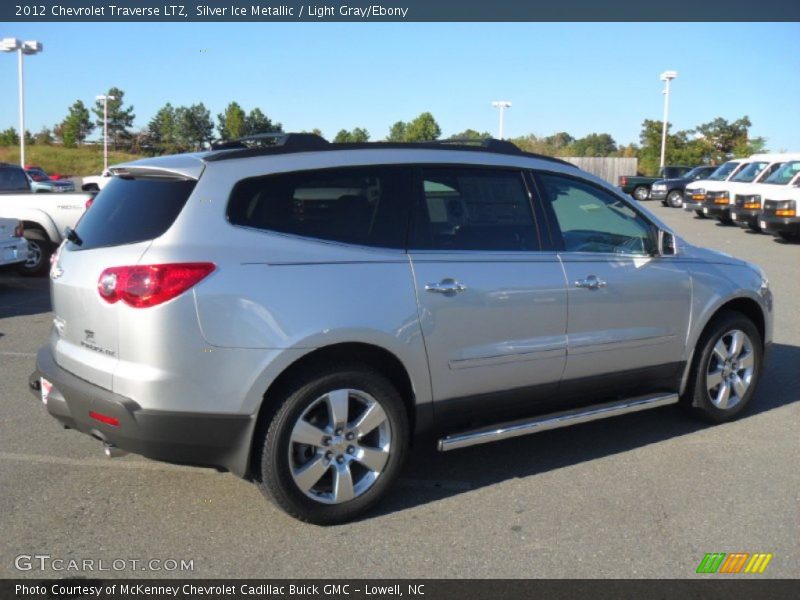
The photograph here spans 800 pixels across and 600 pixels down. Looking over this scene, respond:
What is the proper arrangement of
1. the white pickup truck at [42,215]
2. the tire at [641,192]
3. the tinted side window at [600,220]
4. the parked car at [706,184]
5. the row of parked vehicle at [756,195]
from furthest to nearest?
the tire at [641,192]
the parked car at [706,184]
the row of parked vehicle at [756,195]
the white pickup truck at [42,215]
the tinted side window at [600,220]

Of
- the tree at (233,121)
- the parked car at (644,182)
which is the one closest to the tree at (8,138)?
the tree at (233,121)

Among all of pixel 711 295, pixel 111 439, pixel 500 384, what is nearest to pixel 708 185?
A: pixel 711 295

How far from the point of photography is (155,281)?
3.51 metres

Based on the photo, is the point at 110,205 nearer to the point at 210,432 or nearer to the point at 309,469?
the point at 210,432

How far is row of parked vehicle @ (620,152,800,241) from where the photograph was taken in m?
18.6

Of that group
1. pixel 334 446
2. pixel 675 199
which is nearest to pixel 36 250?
pixel 334 446

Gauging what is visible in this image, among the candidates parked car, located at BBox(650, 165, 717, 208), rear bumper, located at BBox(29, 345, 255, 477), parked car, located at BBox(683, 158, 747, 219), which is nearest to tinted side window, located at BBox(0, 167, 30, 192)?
rear bumper, located at BBox(29, 345, 255, 477)

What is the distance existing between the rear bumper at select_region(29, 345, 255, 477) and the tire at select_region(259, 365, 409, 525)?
0.47 feet

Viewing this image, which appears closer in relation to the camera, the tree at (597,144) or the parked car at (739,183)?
the parked car at (739,183)

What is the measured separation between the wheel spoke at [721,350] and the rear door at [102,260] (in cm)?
367

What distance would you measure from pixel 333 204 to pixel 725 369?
313 cm

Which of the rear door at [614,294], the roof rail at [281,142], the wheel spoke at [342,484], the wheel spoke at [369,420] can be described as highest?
the roof rail at [281,142]

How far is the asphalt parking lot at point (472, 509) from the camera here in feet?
11.8

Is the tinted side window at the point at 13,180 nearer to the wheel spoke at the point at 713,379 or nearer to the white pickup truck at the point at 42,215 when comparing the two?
the white pickup truck at the point at 42,215
